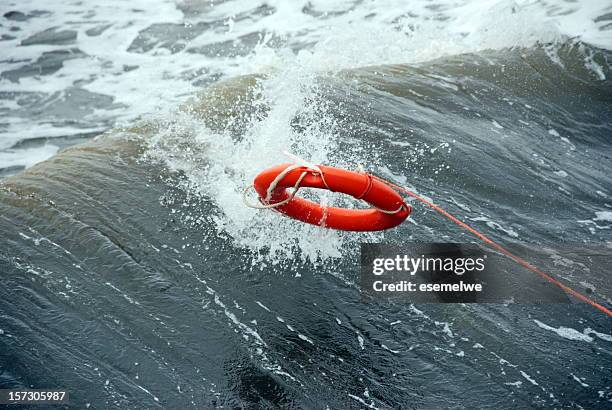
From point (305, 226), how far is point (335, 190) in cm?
124

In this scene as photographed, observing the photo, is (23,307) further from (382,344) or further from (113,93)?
(113,93)

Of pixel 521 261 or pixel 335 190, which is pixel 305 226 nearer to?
pixel 335 190

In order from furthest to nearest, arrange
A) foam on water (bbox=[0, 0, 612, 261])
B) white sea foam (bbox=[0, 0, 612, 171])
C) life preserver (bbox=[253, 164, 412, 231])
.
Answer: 1. white sea foam (bbox=[0, 0, 612, 171])
2. foam on water (bbox=[0, 0, 612, 261])
3. life preserver (bbox=[253, 164, 412, 231])

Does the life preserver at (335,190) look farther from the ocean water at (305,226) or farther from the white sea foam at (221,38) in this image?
the white sea foam at (221,38)

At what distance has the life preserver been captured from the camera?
5.03m

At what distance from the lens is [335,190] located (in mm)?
5117

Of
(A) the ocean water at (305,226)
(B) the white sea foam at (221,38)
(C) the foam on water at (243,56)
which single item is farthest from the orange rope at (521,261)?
(B) the white sea foam at (221,38)

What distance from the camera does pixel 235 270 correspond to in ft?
19.6

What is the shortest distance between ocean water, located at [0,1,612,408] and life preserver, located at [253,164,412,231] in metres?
0.49

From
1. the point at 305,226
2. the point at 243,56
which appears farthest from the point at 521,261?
the point at 243,56

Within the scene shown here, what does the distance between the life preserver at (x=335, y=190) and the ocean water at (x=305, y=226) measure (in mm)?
495

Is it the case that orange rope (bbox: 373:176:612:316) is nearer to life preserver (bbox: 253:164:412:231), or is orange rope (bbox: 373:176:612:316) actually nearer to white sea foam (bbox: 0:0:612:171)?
life preserver (bbox: 253:164:412:231)

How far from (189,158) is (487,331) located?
418cm

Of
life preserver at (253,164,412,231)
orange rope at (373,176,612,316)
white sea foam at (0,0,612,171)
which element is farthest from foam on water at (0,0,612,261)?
orange rope at (373,176,612,316)
